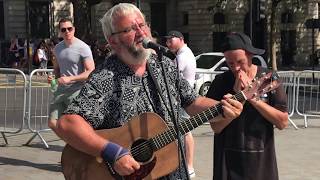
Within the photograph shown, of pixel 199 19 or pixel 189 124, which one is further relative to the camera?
pixel 199 19

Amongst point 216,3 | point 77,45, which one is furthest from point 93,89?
point 216,3

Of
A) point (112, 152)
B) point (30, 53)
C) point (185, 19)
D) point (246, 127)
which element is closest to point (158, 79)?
point (112, 152)

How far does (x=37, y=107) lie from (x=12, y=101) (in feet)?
2.24

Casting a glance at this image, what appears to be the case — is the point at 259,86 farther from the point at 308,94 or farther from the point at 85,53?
the point at 308,94

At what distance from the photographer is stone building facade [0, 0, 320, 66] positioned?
4456cm

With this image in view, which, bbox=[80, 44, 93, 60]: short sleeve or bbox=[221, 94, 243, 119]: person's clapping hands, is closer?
bbox=[221, 94, 243, 119]: person's clapping hands

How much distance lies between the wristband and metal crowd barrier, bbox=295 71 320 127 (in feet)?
30.0

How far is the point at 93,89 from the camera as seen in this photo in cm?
330

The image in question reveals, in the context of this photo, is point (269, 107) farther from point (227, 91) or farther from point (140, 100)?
point (140, 100)

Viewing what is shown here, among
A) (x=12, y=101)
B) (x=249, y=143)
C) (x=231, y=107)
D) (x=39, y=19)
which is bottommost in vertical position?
(x=12, y=101)

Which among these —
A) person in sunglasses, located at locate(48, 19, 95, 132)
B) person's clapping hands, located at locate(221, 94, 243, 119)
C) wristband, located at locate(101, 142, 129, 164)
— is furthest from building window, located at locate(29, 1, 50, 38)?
wristband, located at locate(101, 142, 129, 164)

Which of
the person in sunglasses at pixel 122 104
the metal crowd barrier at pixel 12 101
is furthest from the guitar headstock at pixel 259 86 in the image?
the metal crowd barrier at pixel 12 101

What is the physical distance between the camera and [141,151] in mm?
3389

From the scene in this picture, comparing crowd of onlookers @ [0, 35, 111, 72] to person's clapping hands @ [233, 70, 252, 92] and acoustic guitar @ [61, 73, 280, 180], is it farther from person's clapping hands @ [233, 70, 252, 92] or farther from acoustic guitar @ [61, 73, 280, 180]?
acoustic guitar @ [61, 73, 280, 180]
